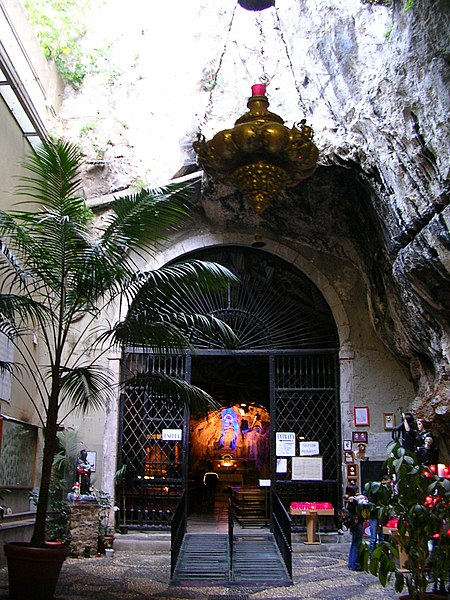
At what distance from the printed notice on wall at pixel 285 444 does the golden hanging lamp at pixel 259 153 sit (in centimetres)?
632

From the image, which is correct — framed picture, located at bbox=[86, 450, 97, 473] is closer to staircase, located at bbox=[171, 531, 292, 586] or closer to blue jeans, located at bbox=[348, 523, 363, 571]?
staircase, located at bbox=[171, 531, 292, 586]

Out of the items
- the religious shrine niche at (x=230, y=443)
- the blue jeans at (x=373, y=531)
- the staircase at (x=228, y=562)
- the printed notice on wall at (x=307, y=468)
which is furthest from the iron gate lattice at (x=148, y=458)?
the religious shrine niche at (x=230, y=443)

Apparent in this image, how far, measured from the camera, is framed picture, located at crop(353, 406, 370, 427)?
1178cm

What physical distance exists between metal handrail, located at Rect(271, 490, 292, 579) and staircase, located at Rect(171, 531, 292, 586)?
146 millimetres

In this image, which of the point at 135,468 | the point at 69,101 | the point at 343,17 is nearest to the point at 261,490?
the point at 135,468

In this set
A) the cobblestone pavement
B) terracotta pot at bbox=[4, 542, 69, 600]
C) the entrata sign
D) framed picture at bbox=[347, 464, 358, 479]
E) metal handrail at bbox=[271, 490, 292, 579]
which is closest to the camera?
terracotta pot at bbox=[4, 542, 69, 600]

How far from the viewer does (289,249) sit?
12641mm

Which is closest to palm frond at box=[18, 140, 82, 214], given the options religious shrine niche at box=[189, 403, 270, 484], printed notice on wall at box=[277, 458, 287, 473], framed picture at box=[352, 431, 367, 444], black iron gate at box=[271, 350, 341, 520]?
black iron gate at box=[271, 350, 341, 520]

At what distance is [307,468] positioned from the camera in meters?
11.9

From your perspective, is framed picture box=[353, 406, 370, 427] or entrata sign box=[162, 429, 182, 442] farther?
entrata sign box=[162, 429, 182, 442]

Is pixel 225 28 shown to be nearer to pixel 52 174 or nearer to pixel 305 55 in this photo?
pixel 305 55

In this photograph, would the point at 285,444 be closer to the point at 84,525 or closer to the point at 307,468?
the point at 307,468

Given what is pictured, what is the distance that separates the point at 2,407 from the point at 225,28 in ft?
28.0

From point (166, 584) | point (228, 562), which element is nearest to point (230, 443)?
point (228, 562)
